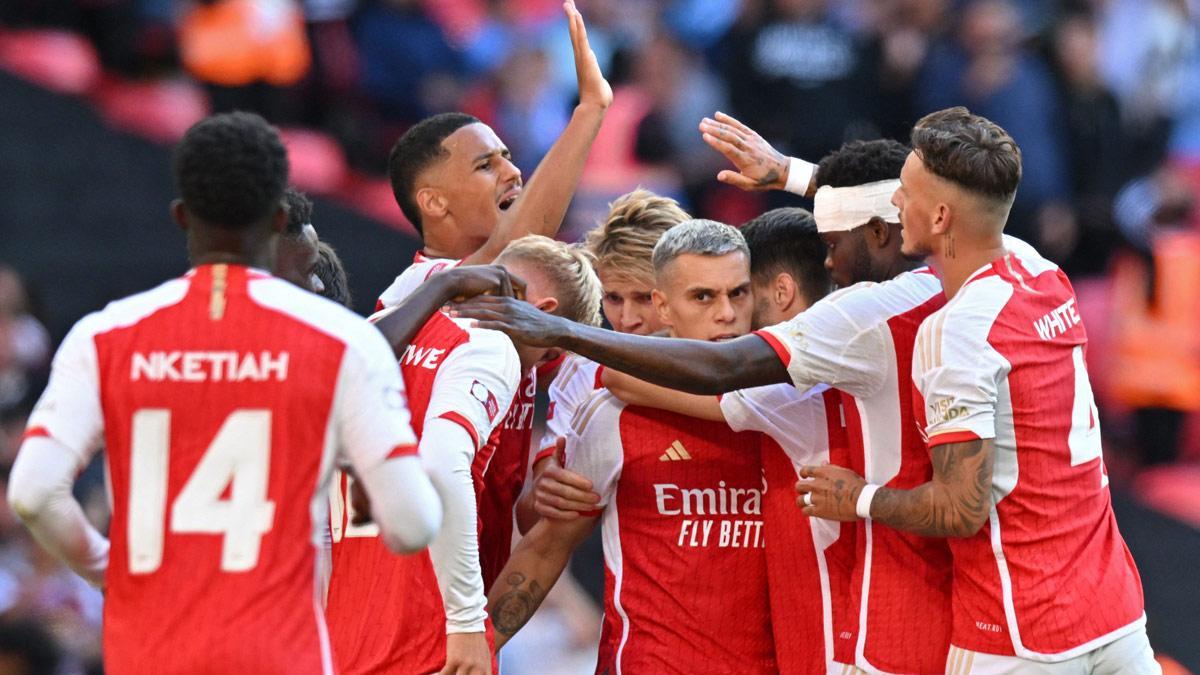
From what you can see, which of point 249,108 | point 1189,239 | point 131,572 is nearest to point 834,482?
point 131,572

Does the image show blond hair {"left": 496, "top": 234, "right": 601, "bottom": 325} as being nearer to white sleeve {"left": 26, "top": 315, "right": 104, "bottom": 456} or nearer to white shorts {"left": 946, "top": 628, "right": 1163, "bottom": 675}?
white shorts {"left": 946, "top": 628, "right": 1163, "bottom": 675}

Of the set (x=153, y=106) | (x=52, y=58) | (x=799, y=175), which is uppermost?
(x=52, y=58)

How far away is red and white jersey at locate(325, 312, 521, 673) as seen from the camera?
4660 millimetres

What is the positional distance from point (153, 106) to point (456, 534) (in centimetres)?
827

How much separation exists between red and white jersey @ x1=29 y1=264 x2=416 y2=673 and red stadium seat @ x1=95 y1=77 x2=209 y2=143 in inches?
331

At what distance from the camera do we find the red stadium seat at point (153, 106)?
38.8 feet

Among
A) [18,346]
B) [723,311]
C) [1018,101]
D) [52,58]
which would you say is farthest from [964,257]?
[52,58]

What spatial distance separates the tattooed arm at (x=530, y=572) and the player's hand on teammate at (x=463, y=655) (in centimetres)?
63

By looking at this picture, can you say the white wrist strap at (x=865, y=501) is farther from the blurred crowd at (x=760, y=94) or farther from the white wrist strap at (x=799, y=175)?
the blurred crowd at (x=760, y=94)

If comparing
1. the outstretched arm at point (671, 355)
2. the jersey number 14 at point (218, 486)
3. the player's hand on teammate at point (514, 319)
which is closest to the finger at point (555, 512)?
the outstretched arm at point (671, 355)

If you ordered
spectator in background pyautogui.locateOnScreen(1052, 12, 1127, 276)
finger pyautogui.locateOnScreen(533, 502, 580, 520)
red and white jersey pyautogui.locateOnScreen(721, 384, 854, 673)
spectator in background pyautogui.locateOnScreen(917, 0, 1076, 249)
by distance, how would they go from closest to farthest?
red and white jersey pyautogui.locateOnScreen(721, 384, 854, 673) < finger pyautogui.locateOnScreen(533, 502, 580, 520) < spectator in background pyautogui.locateOnScreen(917, 0, 1076, 249) < spectator in background pyautogui.locateOnScreen(1052, 12, 1127, 276)

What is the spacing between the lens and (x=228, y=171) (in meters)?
3.71

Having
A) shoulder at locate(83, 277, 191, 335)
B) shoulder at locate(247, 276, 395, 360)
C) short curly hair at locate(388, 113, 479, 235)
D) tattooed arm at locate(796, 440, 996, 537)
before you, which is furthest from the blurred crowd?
shoulder at locate(247, 276, 395, 360)

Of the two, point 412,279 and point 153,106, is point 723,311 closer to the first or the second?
point 412,279
